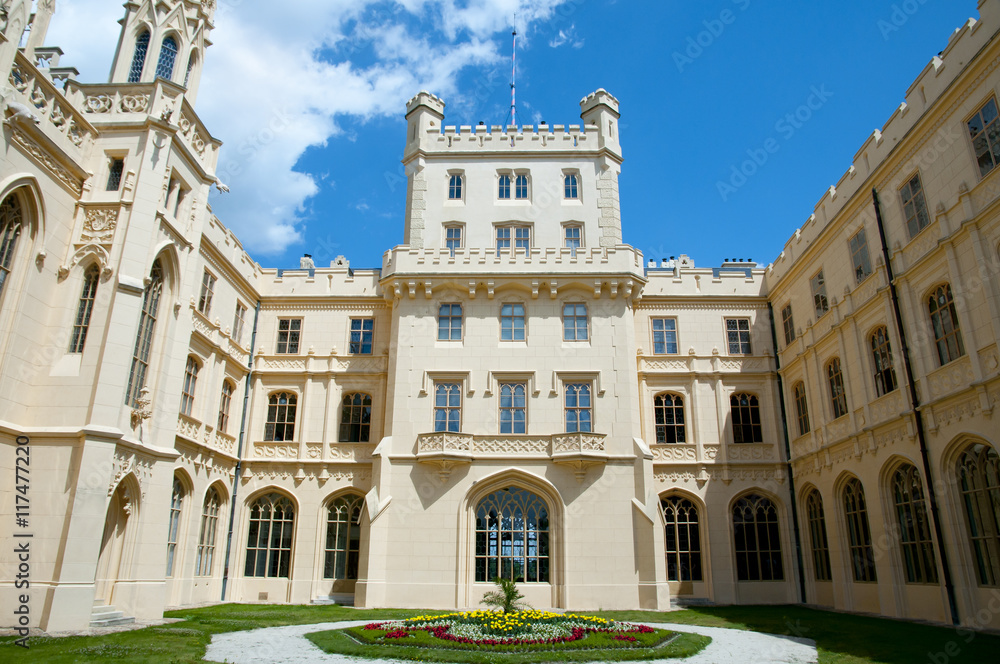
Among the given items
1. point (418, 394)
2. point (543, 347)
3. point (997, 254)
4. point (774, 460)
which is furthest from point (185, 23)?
point (774, 460)

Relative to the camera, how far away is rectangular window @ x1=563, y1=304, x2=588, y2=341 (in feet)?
85.0

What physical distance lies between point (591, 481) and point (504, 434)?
3.46 metres

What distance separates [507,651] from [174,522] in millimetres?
14119

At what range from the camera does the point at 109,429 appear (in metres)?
16.2

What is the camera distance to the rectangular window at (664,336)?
91.8 ft

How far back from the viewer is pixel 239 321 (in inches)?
1064

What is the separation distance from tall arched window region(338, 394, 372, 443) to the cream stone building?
13cm

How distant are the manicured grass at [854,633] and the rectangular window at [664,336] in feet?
32.6

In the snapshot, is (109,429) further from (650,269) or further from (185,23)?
(650,269)

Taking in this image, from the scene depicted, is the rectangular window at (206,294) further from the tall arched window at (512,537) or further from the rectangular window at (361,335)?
the tall arched window at (512,537)

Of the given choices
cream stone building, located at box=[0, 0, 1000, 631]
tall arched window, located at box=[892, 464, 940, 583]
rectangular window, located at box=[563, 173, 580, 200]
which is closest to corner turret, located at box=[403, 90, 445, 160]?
cream stone building, located at box=[0, 0, 1000, 631]

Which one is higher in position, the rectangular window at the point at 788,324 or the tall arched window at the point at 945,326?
the rectangular window at the point at 788,324

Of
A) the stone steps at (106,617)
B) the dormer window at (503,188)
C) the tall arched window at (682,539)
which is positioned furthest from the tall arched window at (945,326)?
the stone steps at (106,617)

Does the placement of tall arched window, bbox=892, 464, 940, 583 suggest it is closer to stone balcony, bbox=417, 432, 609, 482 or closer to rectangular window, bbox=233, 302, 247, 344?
stone balcony, bbox=417, 432, 609, 482
